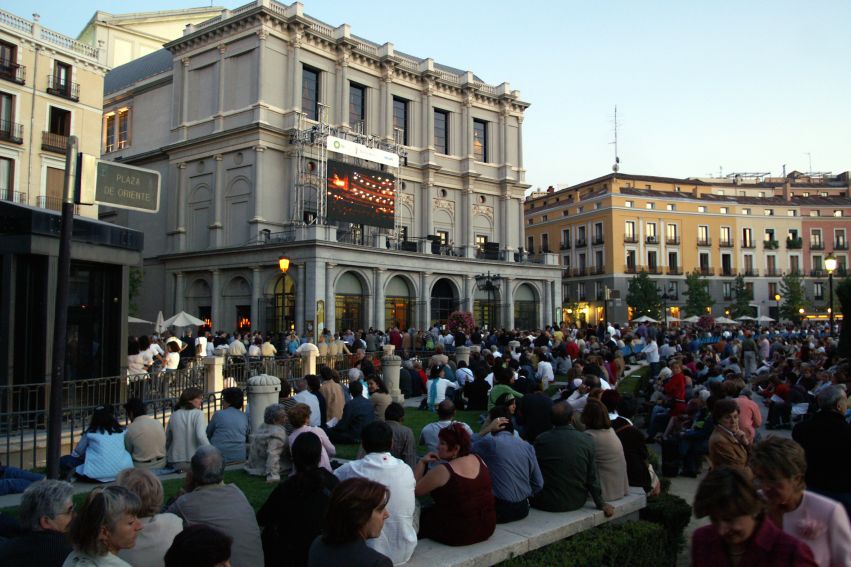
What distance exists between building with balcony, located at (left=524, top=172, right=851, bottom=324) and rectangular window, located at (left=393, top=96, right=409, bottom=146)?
26.3m

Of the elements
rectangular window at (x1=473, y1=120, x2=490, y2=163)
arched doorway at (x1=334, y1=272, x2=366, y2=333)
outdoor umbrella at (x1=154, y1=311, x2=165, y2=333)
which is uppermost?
rectangular window at (x1=473, y1=120, x2=490, y2=163)

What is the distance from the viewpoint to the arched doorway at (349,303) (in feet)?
121

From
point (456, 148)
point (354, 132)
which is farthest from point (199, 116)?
point (456, 148)

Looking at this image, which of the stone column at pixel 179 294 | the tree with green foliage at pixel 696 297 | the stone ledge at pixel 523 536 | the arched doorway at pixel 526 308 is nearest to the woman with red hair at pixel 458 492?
the stone ledge at pixel 523 536

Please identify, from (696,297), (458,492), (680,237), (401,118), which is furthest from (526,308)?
(458,492)

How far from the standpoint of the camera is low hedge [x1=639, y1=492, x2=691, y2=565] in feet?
25.7

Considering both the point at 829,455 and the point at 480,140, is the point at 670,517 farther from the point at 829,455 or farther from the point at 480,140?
the point at 480,140

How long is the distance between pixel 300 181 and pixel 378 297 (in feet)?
27.3

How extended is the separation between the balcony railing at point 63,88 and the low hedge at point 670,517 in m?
34.3

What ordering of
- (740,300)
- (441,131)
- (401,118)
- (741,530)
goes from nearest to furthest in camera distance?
(741,530) < (401,118) < (441,131) < (740,300)

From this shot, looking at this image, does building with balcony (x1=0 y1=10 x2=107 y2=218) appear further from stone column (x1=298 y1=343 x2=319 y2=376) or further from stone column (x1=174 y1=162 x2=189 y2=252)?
stone column (x1=298 y1=343 x2=319 y2=376)

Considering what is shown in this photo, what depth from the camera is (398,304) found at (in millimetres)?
40594

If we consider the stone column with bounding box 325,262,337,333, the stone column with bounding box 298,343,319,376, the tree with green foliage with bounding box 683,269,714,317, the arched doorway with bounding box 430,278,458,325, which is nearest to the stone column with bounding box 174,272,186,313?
the stone column with bounding box 325,262,337,333

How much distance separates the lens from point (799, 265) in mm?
71750
